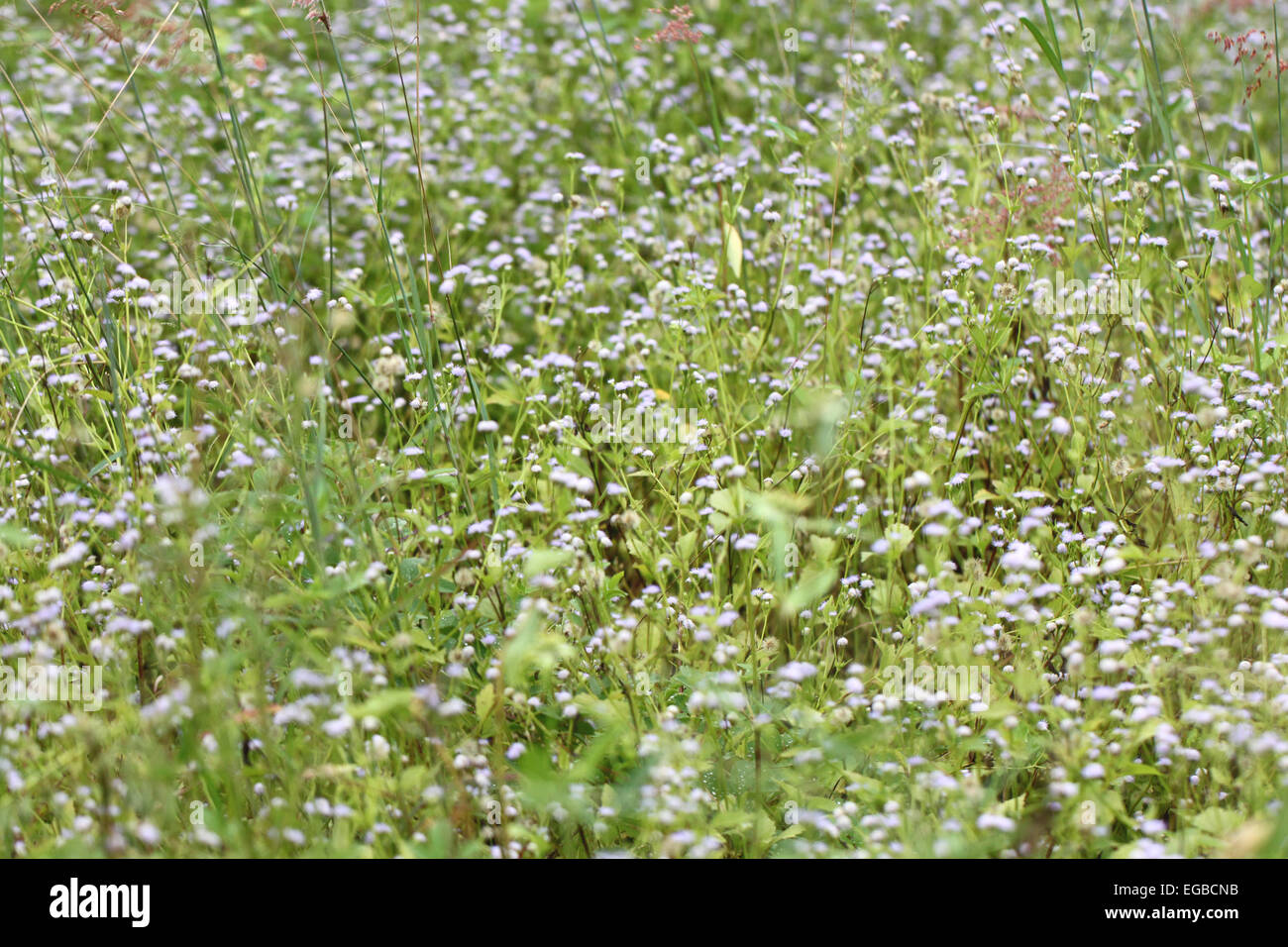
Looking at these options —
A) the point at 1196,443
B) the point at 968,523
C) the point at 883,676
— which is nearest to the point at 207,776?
the point at 883,676

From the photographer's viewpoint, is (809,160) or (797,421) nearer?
(797,421)

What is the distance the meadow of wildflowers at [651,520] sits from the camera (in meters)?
2.18

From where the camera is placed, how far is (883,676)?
2.62m

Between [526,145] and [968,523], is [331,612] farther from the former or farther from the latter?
[526,145]

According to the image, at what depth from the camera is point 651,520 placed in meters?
3.03

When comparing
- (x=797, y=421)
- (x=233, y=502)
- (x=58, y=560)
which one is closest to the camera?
(x=58, y=560)

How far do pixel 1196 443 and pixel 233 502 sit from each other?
2.41 m

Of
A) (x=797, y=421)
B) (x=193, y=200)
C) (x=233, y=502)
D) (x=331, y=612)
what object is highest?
(x=193, y=200)

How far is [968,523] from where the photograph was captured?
2590 millimetres

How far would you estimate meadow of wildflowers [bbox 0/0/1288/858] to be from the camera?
2182 mm

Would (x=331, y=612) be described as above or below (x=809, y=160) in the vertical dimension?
below
